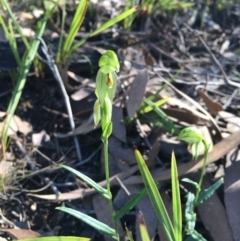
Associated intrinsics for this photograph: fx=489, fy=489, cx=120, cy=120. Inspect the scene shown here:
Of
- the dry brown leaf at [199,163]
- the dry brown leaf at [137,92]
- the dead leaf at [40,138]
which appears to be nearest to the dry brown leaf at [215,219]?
the dry brown leaf at [199,163]

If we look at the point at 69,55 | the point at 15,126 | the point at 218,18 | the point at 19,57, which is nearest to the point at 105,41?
the point at 69,55

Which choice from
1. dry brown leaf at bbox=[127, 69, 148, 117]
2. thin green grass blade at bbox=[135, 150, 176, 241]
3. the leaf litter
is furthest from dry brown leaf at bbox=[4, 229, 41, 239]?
dry brown leaf at bbox=[127, 69, 148, 117]

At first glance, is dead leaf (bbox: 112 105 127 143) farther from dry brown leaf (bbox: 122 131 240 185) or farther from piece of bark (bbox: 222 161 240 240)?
piece of bark (bbox: 222 161 240 240)

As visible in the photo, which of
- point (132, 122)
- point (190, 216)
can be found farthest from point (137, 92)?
point (190, 216)

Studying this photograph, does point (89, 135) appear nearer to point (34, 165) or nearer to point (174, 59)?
point (34, 165)

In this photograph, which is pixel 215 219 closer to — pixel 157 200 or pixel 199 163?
pixel 199 163

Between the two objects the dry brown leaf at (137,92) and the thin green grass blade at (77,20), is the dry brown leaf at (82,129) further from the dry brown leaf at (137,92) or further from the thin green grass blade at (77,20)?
the thin green grass blade at (77,20)
